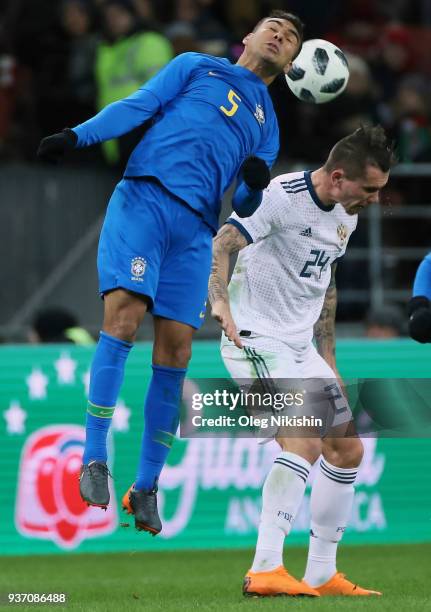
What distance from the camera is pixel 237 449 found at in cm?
1034

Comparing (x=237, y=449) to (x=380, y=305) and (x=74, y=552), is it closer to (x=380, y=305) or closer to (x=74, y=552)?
(x=74, y=552)

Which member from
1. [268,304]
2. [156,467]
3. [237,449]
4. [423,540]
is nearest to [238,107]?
[268,304]

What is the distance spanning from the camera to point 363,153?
7.76 m

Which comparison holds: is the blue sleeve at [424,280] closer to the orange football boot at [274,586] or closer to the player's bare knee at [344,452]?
the player's bare knee at [344,452]

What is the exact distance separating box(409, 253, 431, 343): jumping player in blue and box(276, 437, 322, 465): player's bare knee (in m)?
0.78

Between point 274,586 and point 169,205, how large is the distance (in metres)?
1.97

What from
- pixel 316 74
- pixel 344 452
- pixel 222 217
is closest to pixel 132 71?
pixel 222 217

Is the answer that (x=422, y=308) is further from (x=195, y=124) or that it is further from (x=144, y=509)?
(x=144, y=509)

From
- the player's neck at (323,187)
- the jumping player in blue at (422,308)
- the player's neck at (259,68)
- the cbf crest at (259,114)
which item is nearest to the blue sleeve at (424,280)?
the jumping player in blue at (422,308)

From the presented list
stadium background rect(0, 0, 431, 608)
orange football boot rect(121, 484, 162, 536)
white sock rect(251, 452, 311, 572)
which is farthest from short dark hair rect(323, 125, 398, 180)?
stadium background rect(0, 0, 431, 608)

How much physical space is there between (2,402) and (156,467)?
2962 millimetres

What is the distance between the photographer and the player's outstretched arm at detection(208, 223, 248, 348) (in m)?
7.32

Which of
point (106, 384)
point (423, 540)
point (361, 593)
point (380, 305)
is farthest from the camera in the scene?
point (380, 305)

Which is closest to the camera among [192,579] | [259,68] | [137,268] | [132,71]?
[137,268]
